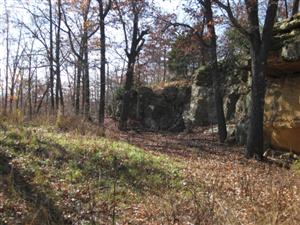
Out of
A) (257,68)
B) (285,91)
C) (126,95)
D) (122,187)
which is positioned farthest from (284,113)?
(126,95)

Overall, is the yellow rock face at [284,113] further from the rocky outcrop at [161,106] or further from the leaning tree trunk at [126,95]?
the rocky outcrop at [161,106]

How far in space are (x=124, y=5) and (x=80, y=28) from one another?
735 cm

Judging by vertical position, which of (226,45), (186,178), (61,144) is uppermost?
(226,45)

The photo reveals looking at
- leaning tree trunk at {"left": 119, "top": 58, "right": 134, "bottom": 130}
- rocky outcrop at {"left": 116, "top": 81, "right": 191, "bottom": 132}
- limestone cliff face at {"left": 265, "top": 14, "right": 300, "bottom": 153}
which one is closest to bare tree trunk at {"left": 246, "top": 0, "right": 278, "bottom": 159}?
limestone cliff face at {"left": 265, "top": 14, "right": 300, "bottom": 153}

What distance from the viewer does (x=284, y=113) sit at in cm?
1593

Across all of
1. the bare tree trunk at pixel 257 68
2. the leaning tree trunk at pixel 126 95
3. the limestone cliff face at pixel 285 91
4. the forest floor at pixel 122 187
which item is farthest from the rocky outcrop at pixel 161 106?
the forest floor at pixel 122 187

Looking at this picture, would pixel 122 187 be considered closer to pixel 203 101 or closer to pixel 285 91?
pixel 285 91

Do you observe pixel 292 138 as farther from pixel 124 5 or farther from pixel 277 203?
pixel 124 5

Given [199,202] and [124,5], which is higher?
[124,5]

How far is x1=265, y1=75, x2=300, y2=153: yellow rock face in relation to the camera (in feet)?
50.8

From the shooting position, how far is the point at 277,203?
5.42 meters

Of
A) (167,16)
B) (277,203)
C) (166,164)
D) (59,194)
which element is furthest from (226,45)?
(277,203)

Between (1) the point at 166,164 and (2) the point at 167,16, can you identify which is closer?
(1) the point at 166,164

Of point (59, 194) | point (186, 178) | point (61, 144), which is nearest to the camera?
point (59, 194)
